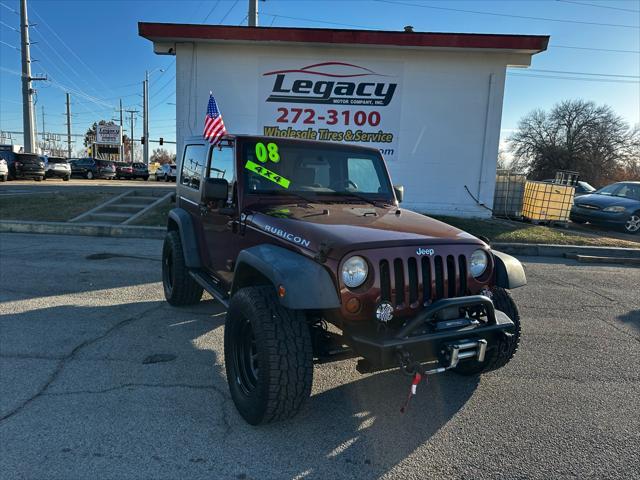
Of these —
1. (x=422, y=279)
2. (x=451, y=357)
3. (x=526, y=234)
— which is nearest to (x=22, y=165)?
(x=526, y=234)

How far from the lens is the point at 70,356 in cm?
386

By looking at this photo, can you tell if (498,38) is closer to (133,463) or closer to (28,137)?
(133,463)

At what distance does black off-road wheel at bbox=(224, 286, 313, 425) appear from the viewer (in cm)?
264

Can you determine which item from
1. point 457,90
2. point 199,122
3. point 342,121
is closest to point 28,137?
point 199,122

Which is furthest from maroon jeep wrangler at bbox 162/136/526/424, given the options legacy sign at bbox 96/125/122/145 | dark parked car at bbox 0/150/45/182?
legacy sign at bbox 96/125/122/145

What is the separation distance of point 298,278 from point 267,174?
1.49 m

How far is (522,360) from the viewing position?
4094mm

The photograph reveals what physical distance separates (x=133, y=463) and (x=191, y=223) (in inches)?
113

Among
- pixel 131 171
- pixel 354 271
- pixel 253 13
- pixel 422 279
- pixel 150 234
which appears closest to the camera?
pixel 354 271

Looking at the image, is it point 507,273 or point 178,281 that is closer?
point 507,273

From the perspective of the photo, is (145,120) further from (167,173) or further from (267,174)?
(267,174)

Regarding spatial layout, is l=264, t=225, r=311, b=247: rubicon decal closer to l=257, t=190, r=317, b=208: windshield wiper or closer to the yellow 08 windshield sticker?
l=257, t=190, r=317, b=208: windshield wiper

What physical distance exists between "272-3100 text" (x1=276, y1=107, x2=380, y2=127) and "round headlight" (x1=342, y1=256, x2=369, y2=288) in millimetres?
11145

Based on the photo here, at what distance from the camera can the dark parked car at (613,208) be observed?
1288 centimetres
